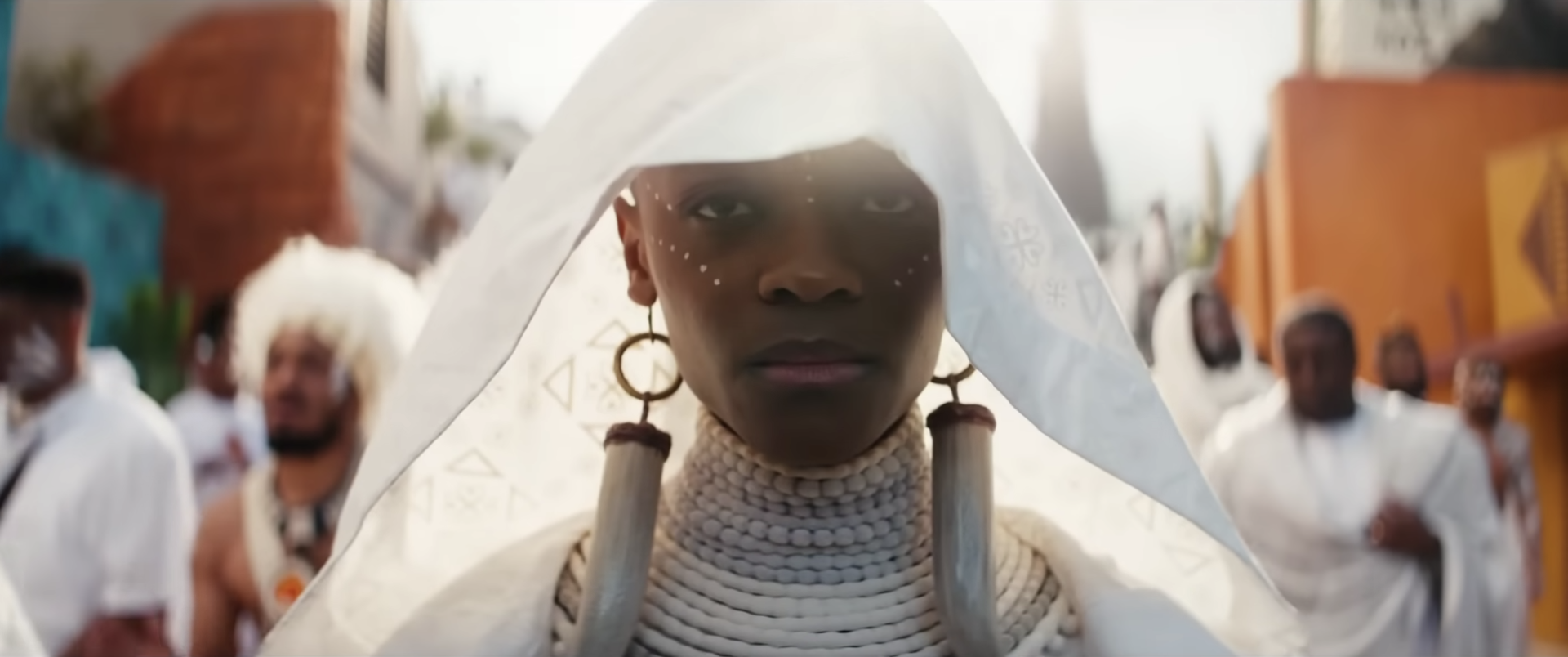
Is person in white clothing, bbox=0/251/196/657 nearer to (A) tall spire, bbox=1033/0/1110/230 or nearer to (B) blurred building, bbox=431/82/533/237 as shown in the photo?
(B) blurred building, bbox=431/82/533/237

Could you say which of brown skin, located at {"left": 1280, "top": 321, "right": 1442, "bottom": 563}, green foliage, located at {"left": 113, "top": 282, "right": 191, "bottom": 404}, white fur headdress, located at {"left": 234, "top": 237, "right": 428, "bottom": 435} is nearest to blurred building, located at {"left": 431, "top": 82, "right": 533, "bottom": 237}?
green foliage, located at {"left": 113, "top": 282, "right": 191, "bottom": 404}

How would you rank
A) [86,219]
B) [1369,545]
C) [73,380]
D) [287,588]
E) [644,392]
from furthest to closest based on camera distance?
[86,219] → [1369,545] → [73,380] → [287,588] → [644,392]

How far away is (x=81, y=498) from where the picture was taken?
163 centimetres

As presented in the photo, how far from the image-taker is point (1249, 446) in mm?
1985

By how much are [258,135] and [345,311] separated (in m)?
1.43

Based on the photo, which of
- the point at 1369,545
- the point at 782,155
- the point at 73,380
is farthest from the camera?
the point at 1369,545

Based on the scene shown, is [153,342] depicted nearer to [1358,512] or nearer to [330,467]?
[330,467]

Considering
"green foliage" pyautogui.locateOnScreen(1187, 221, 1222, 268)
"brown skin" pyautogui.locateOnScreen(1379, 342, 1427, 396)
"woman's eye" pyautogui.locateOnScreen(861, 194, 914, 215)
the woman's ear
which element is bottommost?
"brown skin" pyautogui.locateOnScreen(1379, 342, 1427, 396)

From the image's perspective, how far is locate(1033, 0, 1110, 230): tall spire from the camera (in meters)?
2.35

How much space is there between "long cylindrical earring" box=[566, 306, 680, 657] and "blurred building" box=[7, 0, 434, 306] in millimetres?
2095

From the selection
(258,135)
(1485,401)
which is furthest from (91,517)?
(1485,401)

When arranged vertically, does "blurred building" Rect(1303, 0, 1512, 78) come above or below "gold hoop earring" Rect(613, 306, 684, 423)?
above

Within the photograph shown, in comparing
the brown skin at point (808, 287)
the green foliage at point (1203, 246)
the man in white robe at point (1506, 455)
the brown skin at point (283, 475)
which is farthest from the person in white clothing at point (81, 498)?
the man in white robe at point (1506, 455)

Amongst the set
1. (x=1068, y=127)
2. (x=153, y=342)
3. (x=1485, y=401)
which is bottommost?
(x=1485, y=401)
